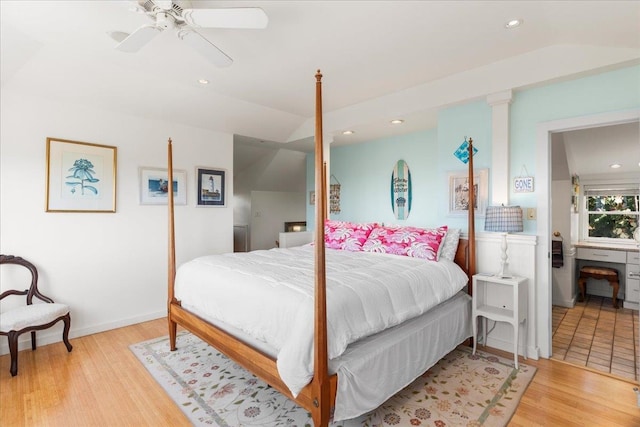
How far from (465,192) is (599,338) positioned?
188cm

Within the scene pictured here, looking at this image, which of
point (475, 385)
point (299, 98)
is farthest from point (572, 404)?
point (299, 98)

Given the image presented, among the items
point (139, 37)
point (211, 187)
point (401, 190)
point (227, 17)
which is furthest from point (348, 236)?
point (139, 37)

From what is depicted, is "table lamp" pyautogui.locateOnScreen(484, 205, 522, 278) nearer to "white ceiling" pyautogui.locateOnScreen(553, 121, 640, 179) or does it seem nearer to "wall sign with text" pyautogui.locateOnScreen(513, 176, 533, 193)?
"wall sign with text" pyautogui.locateOnScreen(513, 176, 533, 193)

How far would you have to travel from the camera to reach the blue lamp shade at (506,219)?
2.68 metres

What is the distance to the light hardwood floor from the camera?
1979 millimetres

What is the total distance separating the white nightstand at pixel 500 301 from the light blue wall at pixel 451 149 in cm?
54

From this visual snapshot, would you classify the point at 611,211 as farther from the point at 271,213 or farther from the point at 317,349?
the point at 271,213

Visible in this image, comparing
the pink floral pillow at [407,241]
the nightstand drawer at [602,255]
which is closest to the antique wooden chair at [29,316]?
the pink floral pillow at [407,241]

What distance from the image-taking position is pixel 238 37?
2400mm

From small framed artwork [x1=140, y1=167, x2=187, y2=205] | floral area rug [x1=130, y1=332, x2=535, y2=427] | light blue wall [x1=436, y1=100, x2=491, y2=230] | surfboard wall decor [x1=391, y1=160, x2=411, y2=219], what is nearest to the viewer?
floral area rug [x1=130, y1=332, x2=535, y2=427]

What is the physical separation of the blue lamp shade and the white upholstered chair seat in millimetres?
3898

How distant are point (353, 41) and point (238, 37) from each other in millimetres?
874

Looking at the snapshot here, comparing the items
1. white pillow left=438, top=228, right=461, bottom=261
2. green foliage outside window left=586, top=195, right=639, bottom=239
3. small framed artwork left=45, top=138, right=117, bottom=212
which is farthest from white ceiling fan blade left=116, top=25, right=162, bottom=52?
green foliage outside window left=586, top=195, right=639, bottom=239

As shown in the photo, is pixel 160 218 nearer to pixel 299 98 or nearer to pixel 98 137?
pixel 98 137
